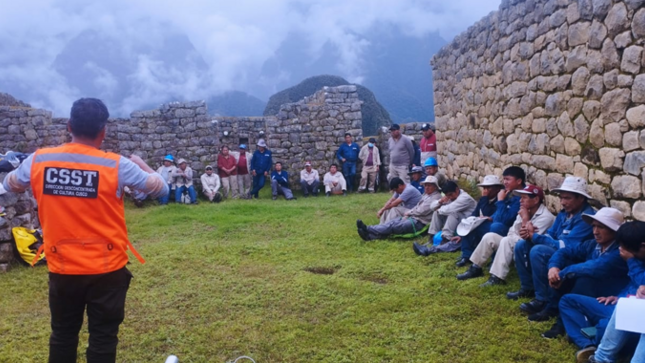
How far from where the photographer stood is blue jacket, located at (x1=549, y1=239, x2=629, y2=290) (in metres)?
3.69

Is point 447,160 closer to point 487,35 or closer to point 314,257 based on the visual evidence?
point 487,35

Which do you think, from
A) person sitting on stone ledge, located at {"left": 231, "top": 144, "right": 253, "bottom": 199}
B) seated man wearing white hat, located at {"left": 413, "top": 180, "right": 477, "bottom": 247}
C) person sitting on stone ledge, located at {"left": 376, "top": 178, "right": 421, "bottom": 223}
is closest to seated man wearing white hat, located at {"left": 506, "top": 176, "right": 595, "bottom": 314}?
seated man wearing white hat, located at {"left": 413, "top": 180, "right": 477, "bottom": 247}

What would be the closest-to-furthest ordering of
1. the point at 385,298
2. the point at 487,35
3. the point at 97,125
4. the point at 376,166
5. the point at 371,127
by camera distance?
the point at 97,125 → the point at 385,298 → the point at 487,35 → the point at 376,166 → the point at 371,127

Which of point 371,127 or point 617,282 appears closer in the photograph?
point 617,282

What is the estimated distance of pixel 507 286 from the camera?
4.91 metres

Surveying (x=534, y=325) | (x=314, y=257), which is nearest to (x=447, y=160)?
(x=314, y=257)

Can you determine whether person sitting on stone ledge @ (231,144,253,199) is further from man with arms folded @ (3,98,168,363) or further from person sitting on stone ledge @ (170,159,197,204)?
man with arms folded @ (3,98,168,363)

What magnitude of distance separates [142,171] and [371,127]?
717 inches

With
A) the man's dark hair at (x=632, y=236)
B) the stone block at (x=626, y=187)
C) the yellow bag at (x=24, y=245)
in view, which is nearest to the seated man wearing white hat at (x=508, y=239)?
the stone block at (x=626, y=187)

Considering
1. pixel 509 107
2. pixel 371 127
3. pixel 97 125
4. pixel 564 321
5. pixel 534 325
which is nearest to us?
pixel 97 125

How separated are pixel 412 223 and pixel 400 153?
4201 millimetres

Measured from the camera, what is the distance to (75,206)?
284cm

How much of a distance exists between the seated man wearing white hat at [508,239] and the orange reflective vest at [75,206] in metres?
3.49

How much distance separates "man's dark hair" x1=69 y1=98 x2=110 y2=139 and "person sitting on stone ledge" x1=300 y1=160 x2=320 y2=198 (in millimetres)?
10723
